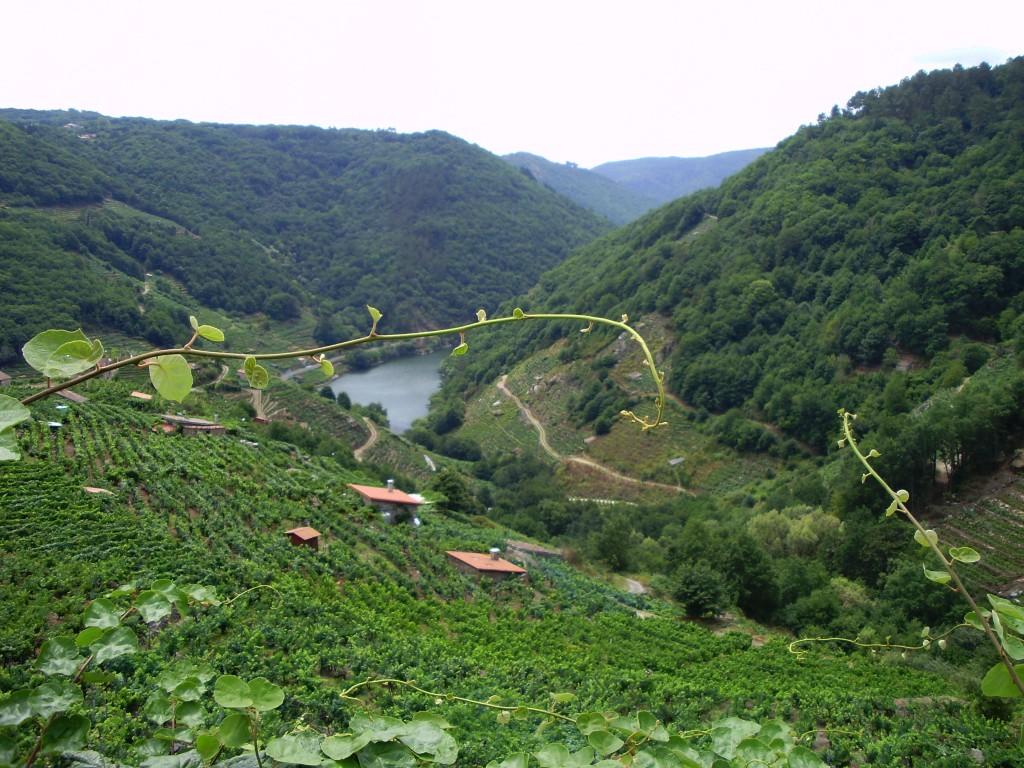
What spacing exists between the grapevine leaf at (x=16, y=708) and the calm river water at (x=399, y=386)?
54.1m

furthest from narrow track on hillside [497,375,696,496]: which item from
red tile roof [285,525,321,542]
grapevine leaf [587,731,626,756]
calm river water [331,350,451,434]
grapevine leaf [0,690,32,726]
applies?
grapevine leaf [0,690,32,726]

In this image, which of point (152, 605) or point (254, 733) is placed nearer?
point (254, 733)

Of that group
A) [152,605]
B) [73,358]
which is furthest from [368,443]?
[73,358]

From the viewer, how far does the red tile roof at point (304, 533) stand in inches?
561

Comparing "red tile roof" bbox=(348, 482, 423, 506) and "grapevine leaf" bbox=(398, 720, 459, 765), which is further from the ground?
"grapevine leaf" bbox=(398, 720, 459, 765)

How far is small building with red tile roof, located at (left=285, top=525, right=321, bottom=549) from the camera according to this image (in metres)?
14.2

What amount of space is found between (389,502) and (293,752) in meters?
19.7

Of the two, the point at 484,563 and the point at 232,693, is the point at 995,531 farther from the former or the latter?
the point at 232,693

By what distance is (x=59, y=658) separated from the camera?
4.32 feet

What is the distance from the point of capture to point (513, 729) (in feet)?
21.2

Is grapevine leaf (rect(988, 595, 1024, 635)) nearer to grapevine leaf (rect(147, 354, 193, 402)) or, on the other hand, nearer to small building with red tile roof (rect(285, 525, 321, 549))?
grapevine leaf (rect(147, 354, 193, 402))

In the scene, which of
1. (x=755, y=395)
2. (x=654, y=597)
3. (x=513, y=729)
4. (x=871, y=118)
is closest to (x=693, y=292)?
(x=755, y=395)

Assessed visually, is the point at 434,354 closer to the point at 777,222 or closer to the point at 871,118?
the point at 777,222

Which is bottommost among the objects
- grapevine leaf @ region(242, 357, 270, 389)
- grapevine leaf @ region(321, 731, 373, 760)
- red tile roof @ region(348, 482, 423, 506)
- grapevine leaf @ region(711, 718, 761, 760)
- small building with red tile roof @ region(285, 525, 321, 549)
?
red tile roof @ region(348, 482, 423, 506)
